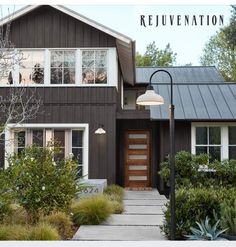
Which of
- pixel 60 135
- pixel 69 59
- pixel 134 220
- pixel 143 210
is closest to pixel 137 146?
pixel 60 135

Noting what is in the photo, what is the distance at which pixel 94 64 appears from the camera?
1195cm

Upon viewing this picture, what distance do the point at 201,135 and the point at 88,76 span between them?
→ 3.57 metres

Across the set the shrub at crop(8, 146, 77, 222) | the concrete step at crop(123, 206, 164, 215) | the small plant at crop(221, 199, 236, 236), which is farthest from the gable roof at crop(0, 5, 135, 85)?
the small plant at crop(221, 199, 236, 236)

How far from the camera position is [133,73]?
14906 millimetres

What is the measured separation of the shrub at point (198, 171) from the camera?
10.5m

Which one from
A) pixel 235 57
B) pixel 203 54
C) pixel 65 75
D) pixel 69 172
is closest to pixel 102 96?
pixel 65 75

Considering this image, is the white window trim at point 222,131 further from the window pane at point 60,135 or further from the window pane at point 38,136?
the window pane at point 38,136

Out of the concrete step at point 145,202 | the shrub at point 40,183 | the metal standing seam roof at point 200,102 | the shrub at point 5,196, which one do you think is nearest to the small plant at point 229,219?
the shrub at point 40,183

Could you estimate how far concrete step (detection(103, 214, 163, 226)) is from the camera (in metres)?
7.15

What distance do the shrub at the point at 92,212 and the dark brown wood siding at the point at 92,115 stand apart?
4.63 meters

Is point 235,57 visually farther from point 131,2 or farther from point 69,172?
point 131,2

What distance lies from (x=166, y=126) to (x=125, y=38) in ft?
9.02

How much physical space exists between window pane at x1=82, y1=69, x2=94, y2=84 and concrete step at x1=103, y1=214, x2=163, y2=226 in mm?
5003

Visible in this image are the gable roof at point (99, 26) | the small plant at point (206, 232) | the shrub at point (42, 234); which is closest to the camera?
the small plant at point (206, 232)
